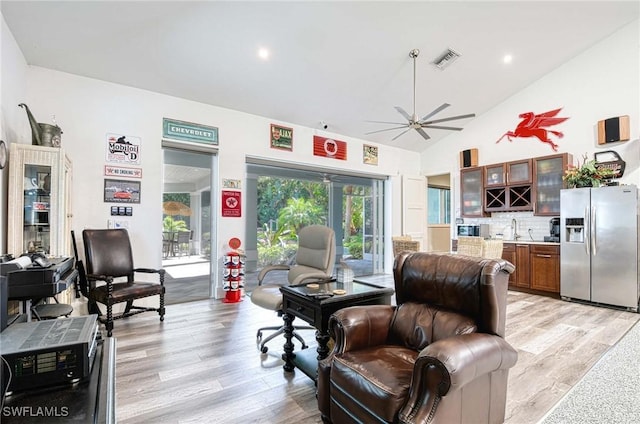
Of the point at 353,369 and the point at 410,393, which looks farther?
the point at 353,369

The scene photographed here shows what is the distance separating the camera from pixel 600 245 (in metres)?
4.54

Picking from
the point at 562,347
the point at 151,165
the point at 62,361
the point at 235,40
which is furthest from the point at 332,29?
the point at 562,347

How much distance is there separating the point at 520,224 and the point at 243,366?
18.8 ft

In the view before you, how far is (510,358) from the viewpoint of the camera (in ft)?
5.59

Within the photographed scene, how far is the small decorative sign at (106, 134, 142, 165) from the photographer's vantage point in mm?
4071

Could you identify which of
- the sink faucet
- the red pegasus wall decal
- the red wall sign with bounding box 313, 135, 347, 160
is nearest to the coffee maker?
the sink faucet

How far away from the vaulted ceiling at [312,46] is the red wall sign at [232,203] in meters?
1.38

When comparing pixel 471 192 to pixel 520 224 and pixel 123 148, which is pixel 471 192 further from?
pixel 123 148

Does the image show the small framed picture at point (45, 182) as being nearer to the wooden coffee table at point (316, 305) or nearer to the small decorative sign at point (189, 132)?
the small decorative sign at point (189, 132)

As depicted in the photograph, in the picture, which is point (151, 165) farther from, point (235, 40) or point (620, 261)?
point (620, 261)

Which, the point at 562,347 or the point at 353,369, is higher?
the point at 353,369

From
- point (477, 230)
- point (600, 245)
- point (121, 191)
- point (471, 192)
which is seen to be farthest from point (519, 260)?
point (121, 191)

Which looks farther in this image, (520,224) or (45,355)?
(520,224)

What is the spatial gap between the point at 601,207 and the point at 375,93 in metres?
3.77
